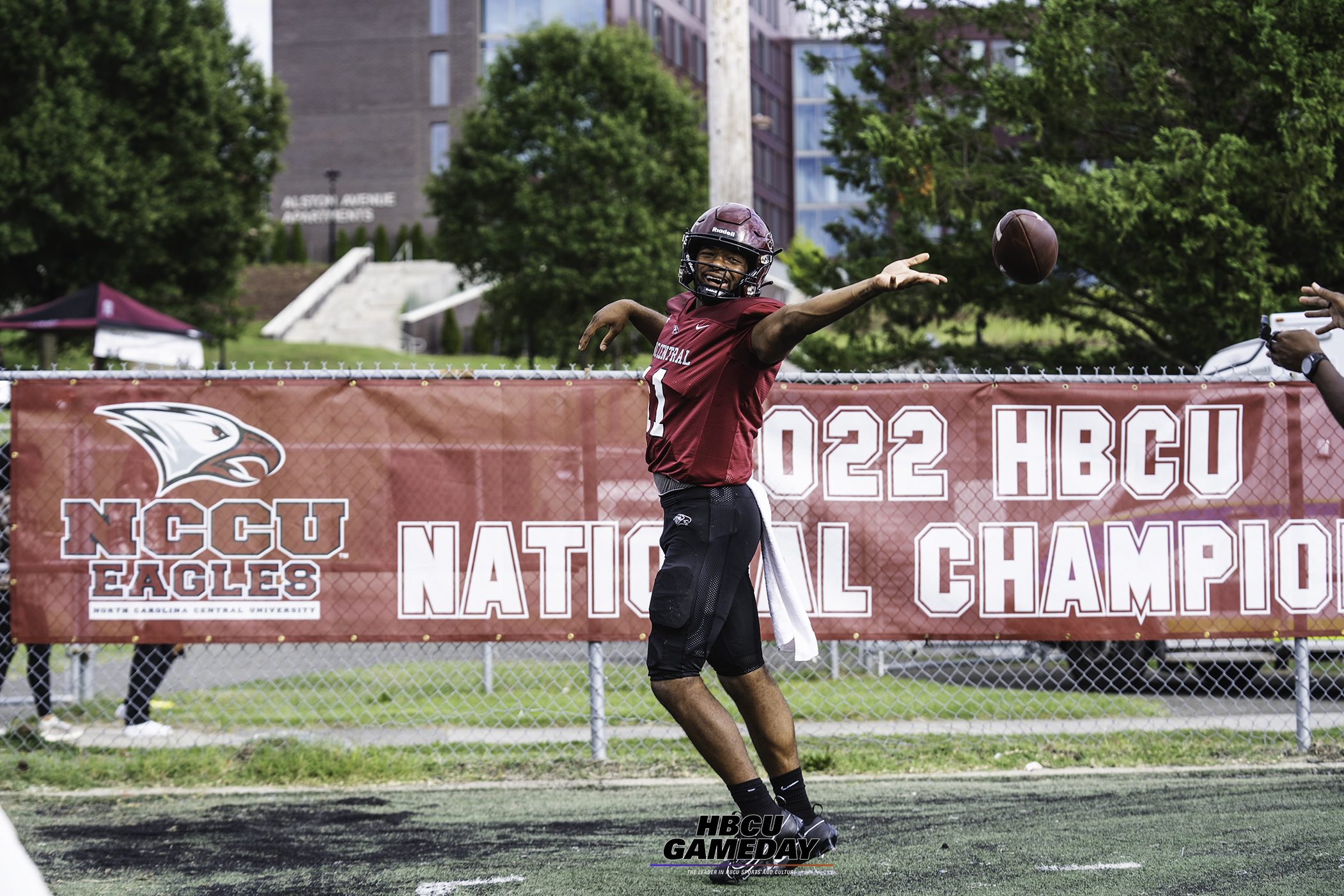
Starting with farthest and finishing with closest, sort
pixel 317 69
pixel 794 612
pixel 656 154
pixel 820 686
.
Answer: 1. pixel 317 69
2. pixel 656 154
3. pixel 820 686
4. pixel 794 612

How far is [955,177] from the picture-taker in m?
11.8

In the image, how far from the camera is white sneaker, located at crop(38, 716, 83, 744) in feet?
21.8

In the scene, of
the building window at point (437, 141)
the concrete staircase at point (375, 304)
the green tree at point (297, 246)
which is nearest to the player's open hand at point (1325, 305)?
the concrete staircase at point (375, 304)

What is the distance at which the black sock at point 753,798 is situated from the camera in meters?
4.05

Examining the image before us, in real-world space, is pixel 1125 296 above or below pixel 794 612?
above

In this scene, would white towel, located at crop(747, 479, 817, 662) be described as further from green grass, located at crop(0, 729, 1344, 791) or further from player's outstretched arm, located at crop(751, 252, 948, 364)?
green grass, located at crop(0, 729, 1344, 791)

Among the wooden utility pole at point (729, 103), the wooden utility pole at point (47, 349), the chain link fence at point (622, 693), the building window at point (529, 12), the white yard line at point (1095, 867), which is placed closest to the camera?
the white yard line at point (1095, 867)

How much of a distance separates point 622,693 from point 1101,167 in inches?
320

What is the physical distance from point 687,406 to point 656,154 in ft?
88.6

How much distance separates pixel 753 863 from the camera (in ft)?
13.6

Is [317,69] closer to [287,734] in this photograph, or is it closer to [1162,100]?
[1162,100]

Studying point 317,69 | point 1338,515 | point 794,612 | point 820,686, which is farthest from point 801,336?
point 317,69

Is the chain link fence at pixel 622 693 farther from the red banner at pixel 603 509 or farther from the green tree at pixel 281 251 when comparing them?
the green tree at pixel 281 251

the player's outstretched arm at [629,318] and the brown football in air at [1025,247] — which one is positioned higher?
the brown football in air at [1025,247]
